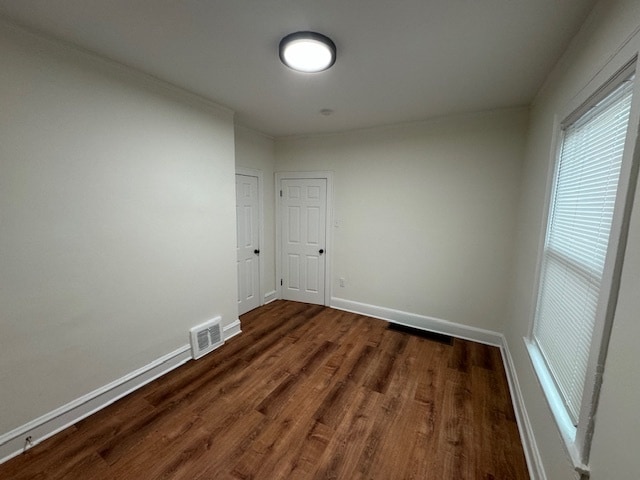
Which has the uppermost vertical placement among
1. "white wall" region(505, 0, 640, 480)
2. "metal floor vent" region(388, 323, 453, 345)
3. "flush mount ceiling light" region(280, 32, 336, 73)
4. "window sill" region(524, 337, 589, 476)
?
"flush mount ceiling light" region(280, 32, 336, 73)

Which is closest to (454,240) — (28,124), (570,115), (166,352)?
(570,115)

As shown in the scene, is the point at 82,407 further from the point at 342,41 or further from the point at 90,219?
the point at 342,41

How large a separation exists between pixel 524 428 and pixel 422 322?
157 centimetres

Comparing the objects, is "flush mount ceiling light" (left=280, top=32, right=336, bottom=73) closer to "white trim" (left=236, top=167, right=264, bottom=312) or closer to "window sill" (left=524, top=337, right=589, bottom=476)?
"white trim" (left=236, top=167, right=264, bottom=312)

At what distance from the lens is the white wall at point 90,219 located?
153cm

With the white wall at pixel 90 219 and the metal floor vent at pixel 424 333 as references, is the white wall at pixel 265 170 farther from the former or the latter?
the metal floor vent at pixel 424 333

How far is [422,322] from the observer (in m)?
3.28

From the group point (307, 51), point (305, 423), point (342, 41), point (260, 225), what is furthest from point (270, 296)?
point (342, 41)

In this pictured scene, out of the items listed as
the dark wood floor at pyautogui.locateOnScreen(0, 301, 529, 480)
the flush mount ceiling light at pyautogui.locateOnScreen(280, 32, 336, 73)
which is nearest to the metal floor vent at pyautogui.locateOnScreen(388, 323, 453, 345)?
the dark wood floor at pyautogui.locateOnScreen(0, 301, 529, 480)

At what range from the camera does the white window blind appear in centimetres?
107

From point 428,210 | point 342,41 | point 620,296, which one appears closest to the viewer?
point 620,296

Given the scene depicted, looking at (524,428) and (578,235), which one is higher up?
(578,235)

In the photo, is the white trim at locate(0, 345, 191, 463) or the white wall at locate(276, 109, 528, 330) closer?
the white trim at locate(0, 345, 191, 463)

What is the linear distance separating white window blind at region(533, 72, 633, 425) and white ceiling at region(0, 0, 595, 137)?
619mm
